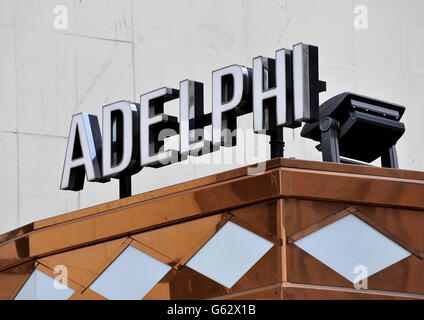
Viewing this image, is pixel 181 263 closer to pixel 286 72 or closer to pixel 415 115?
pixel 286 72

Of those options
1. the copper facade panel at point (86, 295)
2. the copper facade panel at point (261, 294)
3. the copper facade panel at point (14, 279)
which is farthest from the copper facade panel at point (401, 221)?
the copper facade panel at point (14, 279)

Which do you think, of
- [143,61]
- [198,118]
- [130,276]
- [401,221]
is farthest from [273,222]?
[143,61]

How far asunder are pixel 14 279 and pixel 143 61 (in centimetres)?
702

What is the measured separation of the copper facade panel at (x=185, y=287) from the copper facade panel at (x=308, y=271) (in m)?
0.87

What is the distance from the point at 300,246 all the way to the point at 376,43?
38.7 ft

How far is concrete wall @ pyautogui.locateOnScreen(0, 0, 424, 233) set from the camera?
19.4 metres

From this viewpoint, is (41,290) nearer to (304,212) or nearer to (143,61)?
(304,212)

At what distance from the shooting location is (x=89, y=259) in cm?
1354

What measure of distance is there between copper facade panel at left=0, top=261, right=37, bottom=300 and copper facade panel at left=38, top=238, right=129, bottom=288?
493 millimetres

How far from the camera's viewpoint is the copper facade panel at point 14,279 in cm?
1425

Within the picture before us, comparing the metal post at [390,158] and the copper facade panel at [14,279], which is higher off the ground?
the metal post at [390,158]

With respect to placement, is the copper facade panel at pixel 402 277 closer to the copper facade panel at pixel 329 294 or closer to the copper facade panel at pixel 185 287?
the copper facade panel at pixel 329 294

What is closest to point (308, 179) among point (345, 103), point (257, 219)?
point (257, 219)

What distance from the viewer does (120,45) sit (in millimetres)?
20375
